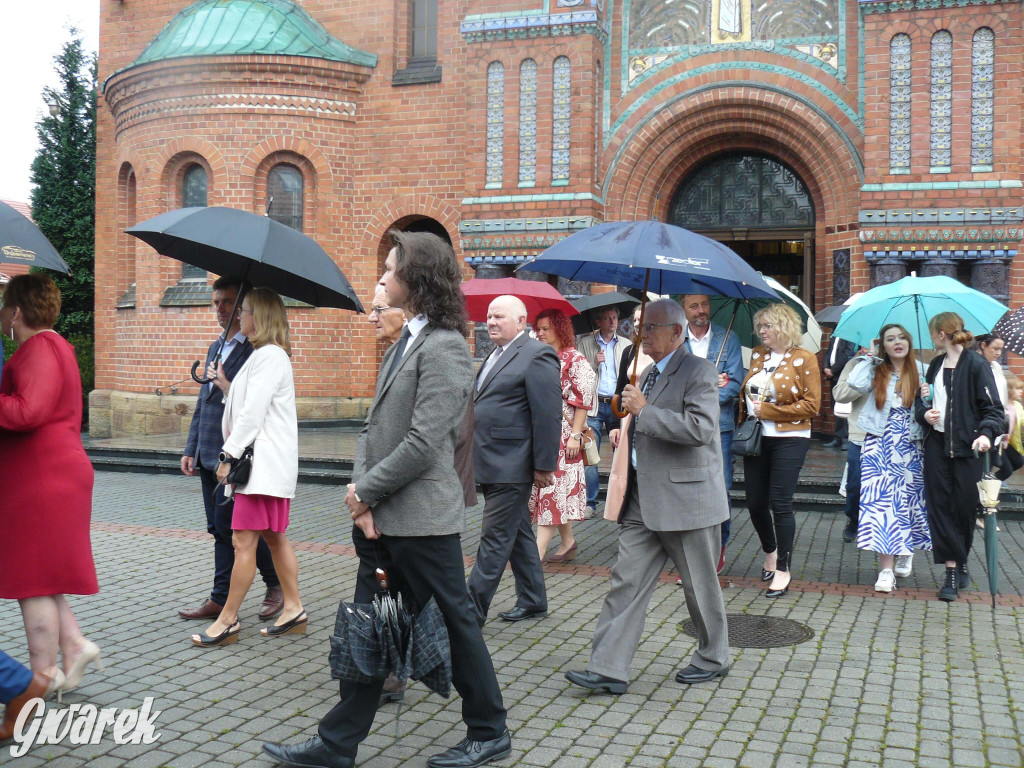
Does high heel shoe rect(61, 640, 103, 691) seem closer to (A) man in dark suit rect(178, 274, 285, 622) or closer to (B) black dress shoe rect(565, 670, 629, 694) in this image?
(A) man in dark suit rect(178, 274, 285, 622)

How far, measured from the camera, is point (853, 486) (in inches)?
340

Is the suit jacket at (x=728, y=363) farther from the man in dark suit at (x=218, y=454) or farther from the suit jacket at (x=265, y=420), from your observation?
the man in dark suit at (x=218, y=454)

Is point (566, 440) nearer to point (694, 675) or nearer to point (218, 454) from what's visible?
point (218, 454)

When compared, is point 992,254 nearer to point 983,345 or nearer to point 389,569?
point 983,345

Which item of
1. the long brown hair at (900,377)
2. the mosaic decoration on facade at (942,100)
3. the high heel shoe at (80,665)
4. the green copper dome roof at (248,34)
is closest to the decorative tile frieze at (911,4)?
the mosaic decoration on facade at (942,100)

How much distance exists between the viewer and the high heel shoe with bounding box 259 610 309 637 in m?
5.73

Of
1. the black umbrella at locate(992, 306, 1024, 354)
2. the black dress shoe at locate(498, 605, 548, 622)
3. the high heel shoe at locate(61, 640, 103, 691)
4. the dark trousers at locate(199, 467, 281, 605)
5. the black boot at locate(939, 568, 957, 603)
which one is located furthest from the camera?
the black umbrella at locate(992, 306, 1024, 354)

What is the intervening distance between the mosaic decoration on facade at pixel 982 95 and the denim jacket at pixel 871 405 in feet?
22.8

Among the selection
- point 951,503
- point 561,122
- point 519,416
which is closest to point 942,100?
point 561,122

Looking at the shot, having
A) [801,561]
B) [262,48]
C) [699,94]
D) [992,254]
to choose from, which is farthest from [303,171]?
[801,561]

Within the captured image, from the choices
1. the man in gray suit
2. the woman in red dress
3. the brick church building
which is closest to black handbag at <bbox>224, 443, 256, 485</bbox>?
the woman in red dress

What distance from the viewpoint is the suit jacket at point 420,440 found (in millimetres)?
3691

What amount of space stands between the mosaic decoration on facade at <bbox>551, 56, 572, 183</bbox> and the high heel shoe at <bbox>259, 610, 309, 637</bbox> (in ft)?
32.6

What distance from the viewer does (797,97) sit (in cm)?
1399
